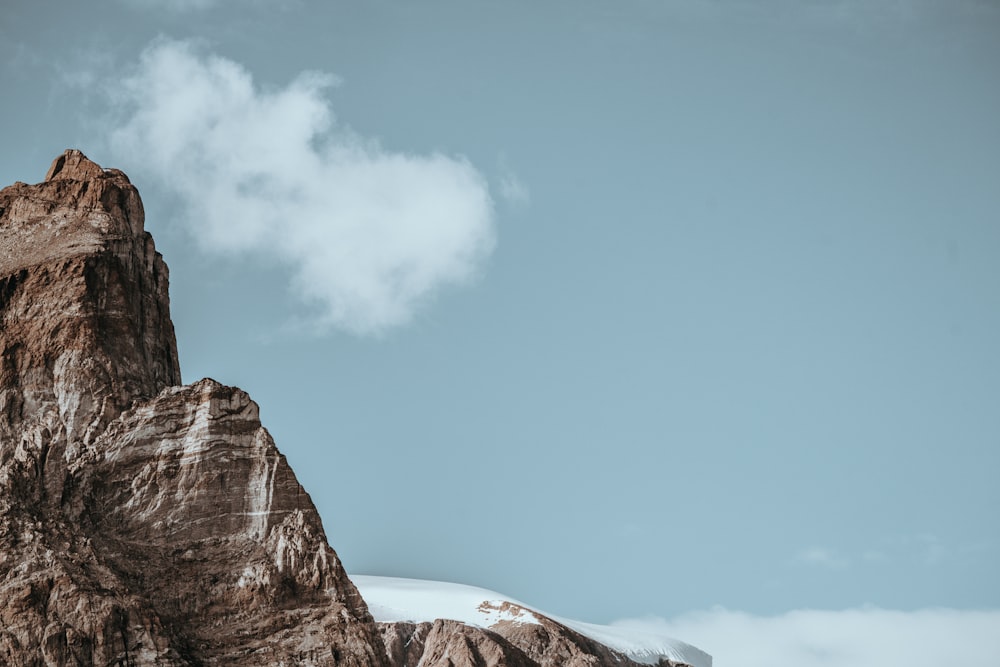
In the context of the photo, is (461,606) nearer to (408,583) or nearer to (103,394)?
(408,583)

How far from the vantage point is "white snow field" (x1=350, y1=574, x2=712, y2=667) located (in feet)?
420

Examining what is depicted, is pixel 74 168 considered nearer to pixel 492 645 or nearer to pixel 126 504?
pixel 126 504

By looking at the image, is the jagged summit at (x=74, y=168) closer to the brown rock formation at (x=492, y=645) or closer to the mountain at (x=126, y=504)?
the mountain at (x=126, y=504)

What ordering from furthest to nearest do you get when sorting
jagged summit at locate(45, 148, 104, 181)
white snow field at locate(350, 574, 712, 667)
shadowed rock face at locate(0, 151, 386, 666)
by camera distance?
1. white snow field at locate(350, 574, 712, 667)
2. jagged summit at locate(45, 148, 104, 181)
3. shadowed rock face at locate(0, 151, 386, 666)

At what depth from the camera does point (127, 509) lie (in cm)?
3759

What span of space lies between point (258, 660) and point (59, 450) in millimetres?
7259

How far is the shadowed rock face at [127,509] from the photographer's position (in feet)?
115

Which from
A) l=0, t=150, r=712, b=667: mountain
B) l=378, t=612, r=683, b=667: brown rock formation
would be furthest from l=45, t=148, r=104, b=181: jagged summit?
l=378, t=612, r=683, b=667: brown rock formation

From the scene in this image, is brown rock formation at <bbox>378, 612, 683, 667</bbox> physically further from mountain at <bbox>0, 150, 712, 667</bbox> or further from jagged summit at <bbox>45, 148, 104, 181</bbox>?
mountain at <bbox>0, 150, 712, 667</bbox>

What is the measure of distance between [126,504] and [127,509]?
14 cm

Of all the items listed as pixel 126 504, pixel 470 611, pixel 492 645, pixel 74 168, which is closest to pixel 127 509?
pixel 126 504

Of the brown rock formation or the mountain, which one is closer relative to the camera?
the mountain

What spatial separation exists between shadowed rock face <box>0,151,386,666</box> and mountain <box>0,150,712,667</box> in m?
0.04

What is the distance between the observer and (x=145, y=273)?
43.5 meters
